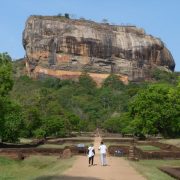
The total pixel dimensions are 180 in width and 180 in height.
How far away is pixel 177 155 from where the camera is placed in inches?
1297

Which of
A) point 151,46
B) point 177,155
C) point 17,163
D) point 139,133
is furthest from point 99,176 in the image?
point 151,46

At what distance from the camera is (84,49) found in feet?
509

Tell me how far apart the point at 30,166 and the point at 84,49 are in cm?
12758

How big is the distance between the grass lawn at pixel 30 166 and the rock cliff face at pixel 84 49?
122 m

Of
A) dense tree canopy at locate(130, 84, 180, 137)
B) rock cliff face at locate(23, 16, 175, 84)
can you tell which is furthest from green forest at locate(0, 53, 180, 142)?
rock cliff face at locate(23, 16, 175, 84)

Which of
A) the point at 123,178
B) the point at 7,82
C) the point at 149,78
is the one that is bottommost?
the point at 123,178

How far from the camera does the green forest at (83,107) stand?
1874 inches

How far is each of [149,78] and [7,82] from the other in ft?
412

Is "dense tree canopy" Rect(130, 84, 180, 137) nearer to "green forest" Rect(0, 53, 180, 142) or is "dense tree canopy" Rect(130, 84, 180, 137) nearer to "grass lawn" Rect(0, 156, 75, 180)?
"green forest" Rect(0, 53, 180, 142)

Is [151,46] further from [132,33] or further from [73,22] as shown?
[73,22]

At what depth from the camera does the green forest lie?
47.6 m

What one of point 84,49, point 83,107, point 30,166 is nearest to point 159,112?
point 30,166

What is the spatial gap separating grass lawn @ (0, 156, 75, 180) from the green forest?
784 centimetres

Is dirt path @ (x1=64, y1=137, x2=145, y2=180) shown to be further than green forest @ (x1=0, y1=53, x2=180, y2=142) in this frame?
No
